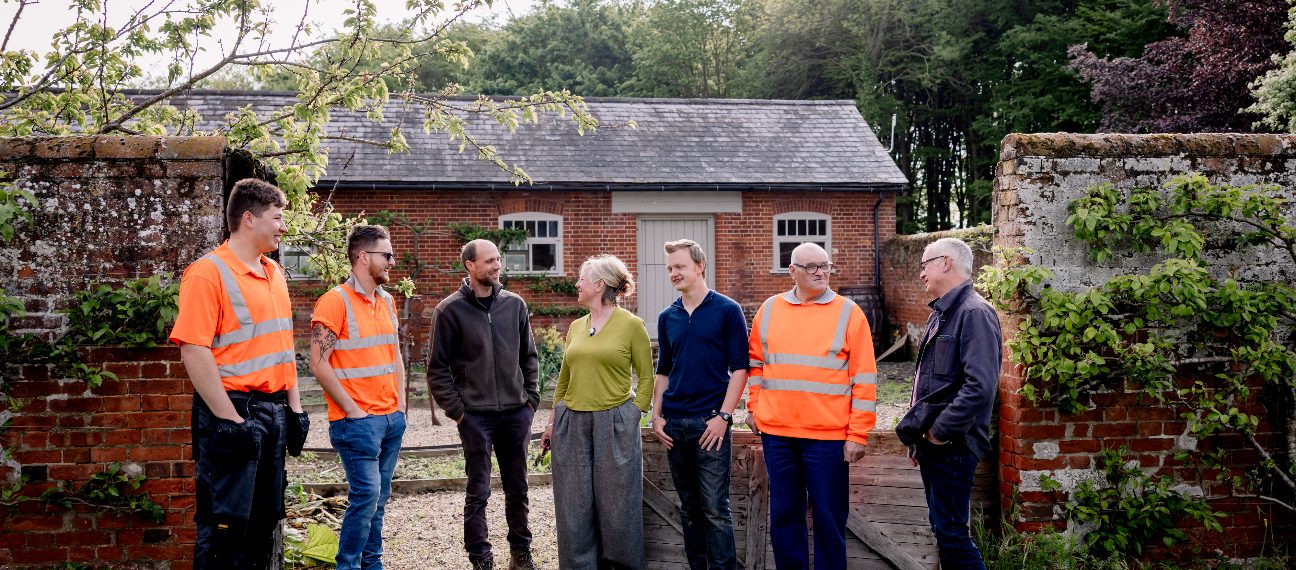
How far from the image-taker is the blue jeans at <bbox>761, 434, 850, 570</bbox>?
4.10 metres

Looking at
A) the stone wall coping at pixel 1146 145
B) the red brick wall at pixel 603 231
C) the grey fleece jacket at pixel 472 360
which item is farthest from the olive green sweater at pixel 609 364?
the red brick wall at pixel 603 231

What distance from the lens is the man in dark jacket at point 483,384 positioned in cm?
481

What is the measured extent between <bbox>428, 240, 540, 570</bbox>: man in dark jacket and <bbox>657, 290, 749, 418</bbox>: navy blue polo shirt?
0.97m

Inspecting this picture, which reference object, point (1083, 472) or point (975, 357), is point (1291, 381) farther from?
point (975, 357)

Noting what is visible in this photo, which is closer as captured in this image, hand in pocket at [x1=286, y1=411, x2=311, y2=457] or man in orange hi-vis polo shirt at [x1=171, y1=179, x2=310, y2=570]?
man in orange hi-vis polo shirt at [x1=171, y1=179, x2=310, y2=570]

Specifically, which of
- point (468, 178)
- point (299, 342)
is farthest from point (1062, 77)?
point (299, 342)

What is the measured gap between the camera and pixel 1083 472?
15.8ft

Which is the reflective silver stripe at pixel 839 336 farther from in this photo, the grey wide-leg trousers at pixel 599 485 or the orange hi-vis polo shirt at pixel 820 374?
the grey wide-leg trousers at pixel 599 485

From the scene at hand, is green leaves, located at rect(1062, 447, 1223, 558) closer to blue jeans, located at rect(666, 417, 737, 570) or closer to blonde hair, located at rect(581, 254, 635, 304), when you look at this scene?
blue jeans, located at rect(666, 417, 737, 570)

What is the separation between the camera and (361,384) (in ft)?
14.0

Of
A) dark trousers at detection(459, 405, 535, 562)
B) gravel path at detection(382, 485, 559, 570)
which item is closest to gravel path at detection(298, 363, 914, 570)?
gravel path at detection(382, 485, 559, 570)

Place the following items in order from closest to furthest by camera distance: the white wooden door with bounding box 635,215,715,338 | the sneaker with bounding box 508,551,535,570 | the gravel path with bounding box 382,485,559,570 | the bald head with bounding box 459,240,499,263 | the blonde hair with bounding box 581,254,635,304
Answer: the blonde hair with bounding box 581,254,635,304 → the bald head with bounding box 459,240,499,263 → the sneaker with bounding box 508,551,535,570 → the gravel path with bounding box 382,485,559,570 → the white wooden door with bounding box 635,215,715,338

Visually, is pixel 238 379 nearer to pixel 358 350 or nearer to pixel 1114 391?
pixel 358 350

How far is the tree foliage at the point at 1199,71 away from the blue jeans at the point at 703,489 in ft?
43.8
